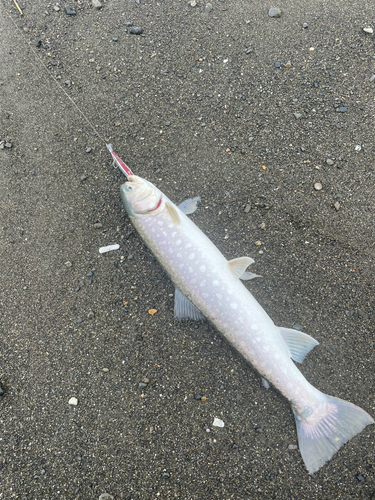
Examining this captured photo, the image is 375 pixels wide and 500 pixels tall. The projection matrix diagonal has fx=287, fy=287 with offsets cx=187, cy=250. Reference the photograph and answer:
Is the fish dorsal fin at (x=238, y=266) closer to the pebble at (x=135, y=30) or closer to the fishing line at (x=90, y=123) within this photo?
the fishing line at (x=90, y=123)

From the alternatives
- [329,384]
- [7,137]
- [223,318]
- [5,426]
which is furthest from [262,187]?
[5,426]

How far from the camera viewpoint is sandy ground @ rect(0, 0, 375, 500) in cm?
253

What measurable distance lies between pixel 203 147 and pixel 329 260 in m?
1.74

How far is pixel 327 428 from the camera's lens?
239 cm

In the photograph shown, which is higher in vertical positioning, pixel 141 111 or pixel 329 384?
pixel 141 111

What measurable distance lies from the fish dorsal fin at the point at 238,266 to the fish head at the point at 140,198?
86 centimetres

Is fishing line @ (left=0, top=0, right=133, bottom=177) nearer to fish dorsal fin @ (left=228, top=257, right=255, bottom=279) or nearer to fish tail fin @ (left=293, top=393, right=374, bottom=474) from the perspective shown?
fish dorsal fin @ (left=228, top=257, right=255, bottom=279)

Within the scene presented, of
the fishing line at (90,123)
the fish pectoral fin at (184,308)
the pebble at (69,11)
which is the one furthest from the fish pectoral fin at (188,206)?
the pebble at (69,11)

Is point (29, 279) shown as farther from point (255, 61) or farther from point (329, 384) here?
point (255, 61)

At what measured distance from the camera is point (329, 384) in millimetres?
2586

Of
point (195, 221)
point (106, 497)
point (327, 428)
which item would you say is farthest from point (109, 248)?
point (327, 428)

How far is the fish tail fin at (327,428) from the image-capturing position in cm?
237

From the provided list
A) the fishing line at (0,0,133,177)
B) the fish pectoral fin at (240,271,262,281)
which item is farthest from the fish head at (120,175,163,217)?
the fish pectoral fin at (240,271,262,281)

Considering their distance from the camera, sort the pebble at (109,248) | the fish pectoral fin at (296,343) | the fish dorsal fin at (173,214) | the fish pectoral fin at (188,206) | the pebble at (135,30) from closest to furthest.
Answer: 1. the fish pectoral fin at (296,343)
2. the fish dorsal fin at (173,214)
3. the fish pectoral fin at (188,206)
4. the pebble at (109,248)
5. the pebble at (135,30)
